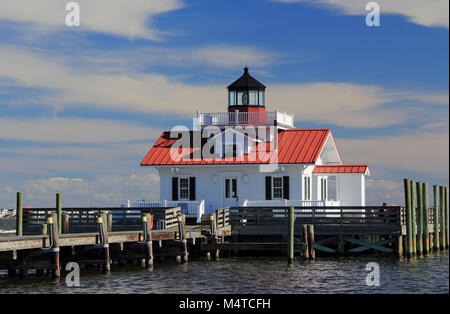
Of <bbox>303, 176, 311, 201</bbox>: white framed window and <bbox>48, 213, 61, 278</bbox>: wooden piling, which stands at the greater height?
<bbox>303, 176, 311, 201</bbox>: white framed window

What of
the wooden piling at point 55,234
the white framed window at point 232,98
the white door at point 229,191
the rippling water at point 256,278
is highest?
the white framed window at point 232,98

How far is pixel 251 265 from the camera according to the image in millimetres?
37188

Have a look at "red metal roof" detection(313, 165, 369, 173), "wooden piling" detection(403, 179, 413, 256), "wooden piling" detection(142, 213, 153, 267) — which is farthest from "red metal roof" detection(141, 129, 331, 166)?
"wooden piling" detection(142, 213, 153, 267)

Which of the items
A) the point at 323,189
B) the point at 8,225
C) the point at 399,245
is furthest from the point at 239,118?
the point at 8,225

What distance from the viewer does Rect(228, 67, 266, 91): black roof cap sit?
50.8 meters

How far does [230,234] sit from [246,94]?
12744 millimetres

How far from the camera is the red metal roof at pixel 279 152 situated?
46.8 m

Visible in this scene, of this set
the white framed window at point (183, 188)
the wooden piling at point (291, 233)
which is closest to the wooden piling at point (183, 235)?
the wooden piling at point (291, 233)

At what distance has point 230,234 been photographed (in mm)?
40531

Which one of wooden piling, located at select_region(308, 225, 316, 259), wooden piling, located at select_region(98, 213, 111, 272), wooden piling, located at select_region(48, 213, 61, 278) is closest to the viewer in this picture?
wooden piling, located at select_region(48, 213, 61, 278)

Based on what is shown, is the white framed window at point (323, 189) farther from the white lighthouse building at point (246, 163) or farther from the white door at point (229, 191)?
the white door at point (229, 191)

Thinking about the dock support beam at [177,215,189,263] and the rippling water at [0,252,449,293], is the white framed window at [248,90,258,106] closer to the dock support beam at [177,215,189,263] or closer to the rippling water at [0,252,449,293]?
the rippling water at [0,252,449,293]

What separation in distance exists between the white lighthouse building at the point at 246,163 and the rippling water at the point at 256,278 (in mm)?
8468

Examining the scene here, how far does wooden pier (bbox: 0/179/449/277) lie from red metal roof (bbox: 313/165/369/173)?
5166 mm
